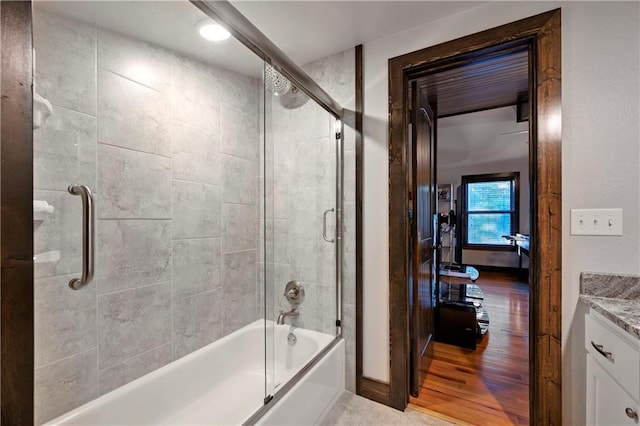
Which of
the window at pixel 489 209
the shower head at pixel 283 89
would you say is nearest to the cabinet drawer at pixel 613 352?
the shower head at pixel 283 89

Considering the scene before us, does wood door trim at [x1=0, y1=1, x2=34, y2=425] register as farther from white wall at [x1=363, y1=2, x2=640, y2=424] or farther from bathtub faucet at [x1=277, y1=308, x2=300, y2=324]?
white wall at [x1=363, y1=2, x2=640, y2=424]

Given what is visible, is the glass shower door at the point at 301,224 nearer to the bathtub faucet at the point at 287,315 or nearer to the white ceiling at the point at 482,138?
the bathtub faucet at the point at 287,315

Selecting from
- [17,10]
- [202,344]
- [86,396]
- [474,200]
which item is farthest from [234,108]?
[474,200]

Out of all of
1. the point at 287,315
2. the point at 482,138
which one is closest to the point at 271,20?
the point at 287,315

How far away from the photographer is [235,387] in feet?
6.31

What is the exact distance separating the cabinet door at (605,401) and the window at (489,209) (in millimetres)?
5480

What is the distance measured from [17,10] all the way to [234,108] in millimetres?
1562

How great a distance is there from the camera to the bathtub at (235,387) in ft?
4.52

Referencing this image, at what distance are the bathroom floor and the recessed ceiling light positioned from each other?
7.44 ft

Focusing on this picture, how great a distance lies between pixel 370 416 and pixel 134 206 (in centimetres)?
192

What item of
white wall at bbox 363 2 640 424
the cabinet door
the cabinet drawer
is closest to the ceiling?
white wall at bbox 363 2 640 424

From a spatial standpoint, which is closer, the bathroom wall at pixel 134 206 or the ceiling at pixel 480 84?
the bathroom wall at pixel 134 206

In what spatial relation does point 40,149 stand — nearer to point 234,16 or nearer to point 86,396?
point 234,16

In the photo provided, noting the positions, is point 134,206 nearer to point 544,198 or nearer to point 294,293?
point 294,293
